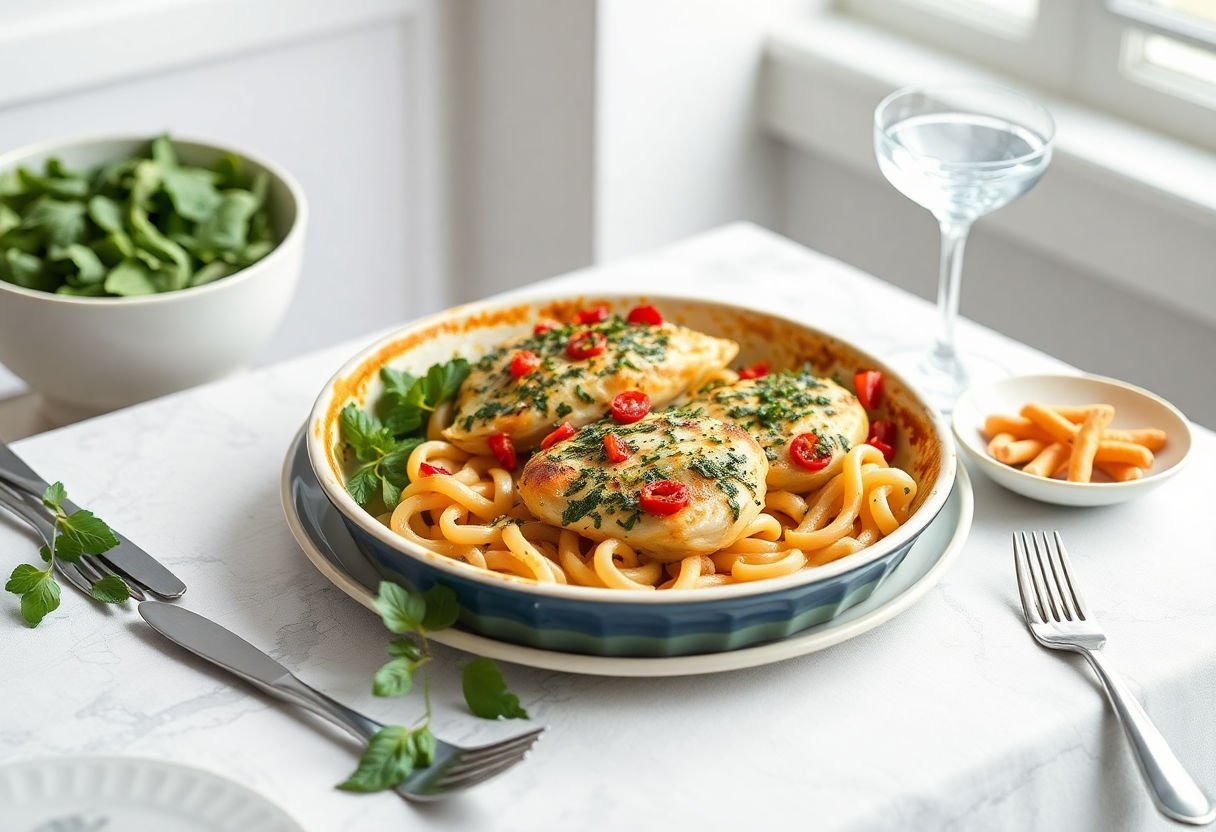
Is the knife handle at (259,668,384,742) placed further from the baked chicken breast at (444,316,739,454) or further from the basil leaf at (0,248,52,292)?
the basil leaf at (0,248,52,292)

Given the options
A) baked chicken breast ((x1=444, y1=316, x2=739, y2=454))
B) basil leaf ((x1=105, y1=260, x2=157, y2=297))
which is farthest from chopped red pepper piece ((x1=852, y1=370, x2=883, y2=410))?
basil leaf ((x1=105, y1=260, x2=157, y2=297))

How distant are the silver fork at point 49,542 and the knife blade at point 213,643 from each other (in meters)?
0.06

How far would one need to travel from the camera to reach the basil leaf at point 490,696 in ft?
3.36

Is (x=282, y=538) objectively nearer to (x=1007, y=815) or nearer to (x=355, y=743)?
(x=355, y=743)

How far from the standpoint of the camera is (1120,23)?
2.37m

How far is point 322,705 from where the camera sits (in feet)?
3.37

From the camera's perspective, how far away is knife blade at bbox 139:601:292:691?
1.06 m

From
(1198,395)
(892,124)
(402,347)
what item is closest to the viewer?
(402,347)

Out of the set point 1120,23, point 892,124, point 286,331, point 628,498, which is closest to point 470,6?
point 286,331

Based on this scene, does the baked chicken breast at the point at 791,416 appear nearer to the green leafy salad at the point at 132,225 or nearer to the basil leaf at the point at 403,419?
the basil leaf at the point at 403,419

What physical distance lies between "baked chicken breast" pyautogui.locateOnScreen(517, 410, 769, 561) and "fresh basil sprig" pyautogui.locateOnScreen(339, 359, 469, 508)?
16 centimetres

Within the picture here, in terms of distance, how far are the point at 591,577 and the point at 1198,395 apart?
158 cm

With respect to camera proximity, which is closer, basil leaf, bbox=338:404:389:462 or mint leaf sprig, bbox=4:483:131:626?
mint leaf sprig, bbox=4:483:131:626

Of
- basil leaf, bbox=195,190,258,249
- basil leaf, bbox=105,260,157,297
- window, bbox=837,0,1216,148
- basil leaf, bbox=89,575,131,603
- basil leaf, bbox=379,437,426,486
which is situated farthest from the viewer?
window, bbox=837,0,1216,148
